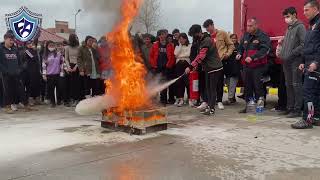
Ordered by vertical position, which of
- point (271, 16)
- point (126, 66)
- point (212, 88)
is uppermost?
point (271, 16)

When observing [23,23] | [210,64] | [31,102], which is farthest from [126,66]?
[23,23]

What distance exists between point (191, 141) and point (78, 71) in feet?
18.8

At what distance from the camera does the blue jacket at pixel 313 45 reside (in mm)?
7288

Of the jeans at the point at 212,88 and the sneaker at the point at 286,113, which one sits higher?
the jeans at the point at 212,88

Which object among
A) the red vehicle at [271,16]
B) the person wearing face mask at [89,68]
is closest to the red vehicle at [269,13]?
the red vehicle at [271,16]

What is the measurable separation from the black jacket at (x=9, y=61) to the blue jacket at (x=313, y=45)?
6583 millimetres

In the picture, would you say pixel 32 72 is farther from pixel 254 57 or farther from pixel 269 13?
pixel 269 13

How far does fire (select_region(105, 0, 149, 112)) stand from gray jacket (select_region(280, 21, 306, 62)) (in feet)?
9.66

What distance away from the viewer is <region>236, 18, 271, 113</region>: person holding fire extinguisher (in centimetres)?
900

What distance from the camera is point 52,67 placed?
1126 centimetres

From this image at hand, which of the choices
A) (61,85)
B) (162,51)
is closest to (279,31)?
(162,51)

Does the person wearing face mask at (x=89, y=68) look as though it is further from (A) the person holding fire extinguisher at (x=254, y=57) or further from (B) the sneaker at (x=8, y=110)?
(A) the person holding fire extinguisher at (x=254, y=57)

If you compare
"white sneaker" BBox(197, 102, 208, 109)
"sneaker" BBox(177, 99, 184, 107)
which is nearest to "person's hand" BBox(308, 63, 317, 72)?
"white sneaker" BBox(197, 102, 208, 109)

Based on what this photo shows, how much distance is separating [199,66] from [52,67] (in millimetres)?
3797
